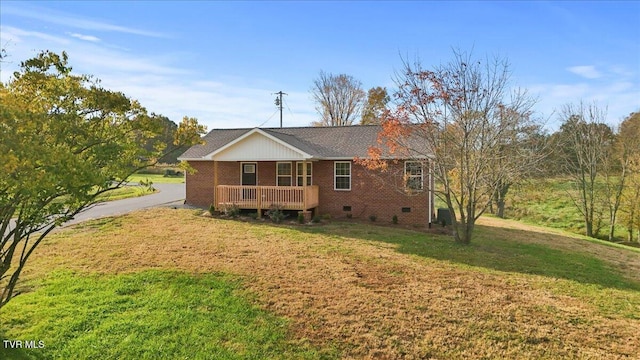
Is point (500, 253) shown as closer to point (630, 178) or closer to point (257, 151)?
→ point (257, 151)

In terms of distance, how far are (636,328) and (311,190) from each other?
1244cm

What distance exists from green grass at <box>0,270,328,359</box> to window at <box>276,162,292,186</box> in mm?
10720

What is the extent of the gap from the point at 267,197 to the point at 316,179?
2665mm

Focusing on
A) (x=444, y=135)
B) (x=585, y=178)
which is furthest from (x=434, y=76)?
(x=585, y=178)

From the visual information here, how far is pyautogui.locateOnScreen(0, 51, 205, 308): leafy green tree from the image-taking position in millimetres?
4133

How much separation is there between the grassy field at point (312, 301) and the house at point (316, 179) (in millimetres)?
4609

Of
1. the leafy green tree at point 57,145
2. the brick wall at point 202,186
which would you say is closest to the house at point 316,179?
the brick wall at point 202,186

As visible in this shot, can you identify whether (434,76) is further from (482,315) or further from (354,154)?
(482,315)

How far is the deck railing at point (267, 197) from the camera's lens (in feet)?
55.6

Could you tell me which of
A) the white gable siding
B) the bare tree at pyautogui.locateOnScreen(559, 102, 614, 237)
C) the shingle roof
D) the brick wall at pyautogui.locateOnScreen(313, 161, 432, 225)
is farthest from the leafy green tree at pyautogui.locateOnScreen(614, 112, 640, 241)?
the white gable siding

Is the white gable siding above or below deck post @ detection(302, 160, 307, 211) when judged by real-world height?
above

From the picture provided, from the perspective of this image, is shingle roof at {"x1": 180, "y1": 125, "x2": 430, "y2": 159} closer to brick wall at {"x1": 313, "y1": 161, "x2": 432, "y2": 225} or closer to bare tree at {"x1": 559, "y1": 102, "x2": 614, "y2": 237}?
brick wall at {"x1": 313, "y1": 161, "x2": 432, "y2": 225}

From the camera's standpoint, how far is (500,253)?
12.6 meters

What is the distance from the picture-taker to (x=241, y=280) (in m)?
8.62
